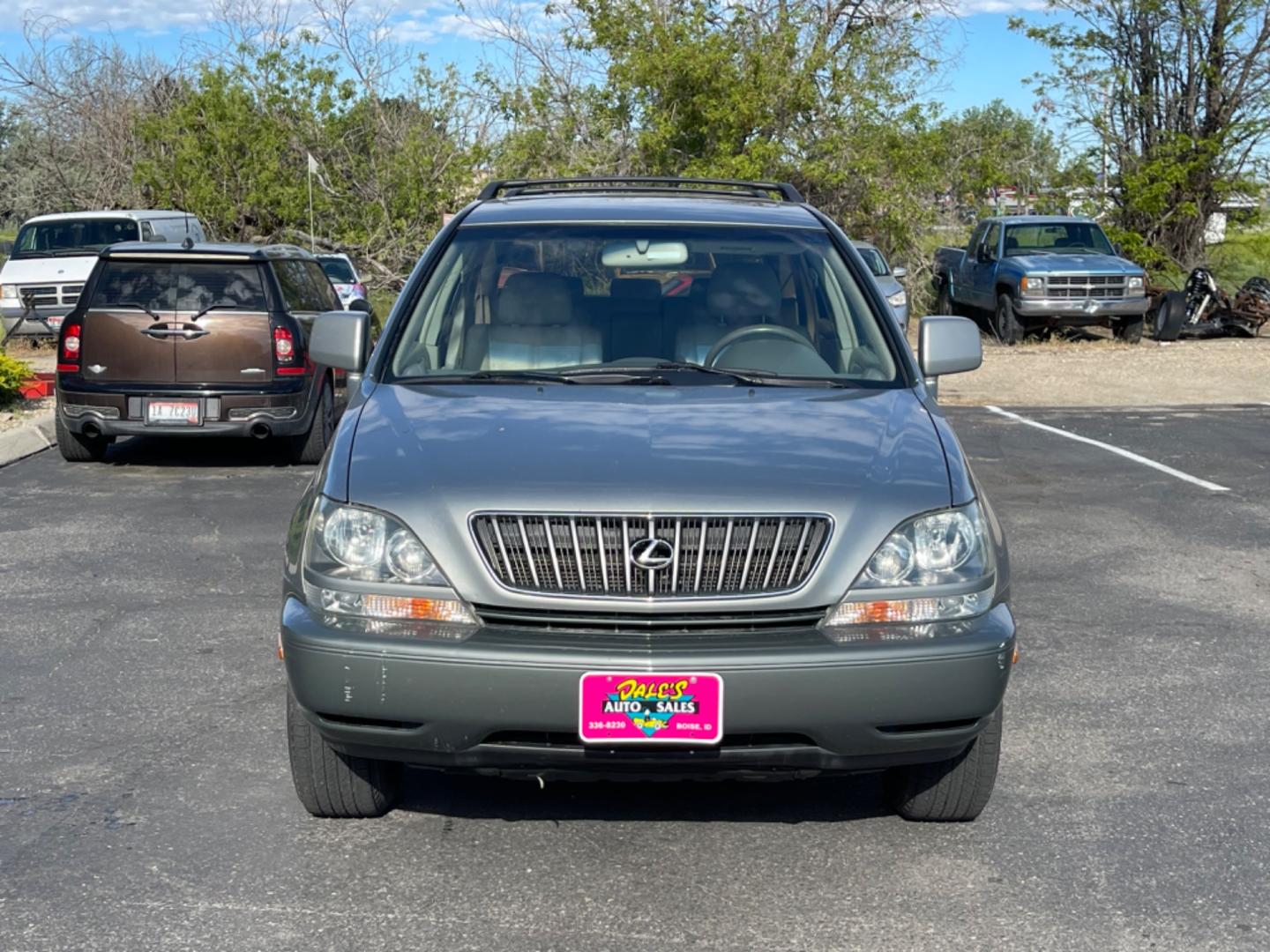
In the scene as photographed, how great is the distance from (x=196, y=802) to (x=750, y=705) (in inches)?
71.9

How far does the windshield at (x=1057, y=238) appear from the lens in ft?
78.4

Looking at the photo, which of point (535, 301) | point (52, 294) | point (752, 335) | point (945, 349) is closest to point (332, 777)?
point (535, 301)

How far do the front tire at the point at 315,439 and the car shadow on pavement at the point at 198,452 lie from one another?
17cm

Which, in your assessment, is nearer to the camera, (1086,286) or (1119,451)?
(1119,451)

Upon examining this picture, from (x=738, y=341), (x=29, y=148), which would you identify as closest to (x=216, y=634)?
(x=738, y=341)

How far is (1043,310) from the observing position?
74.1ft

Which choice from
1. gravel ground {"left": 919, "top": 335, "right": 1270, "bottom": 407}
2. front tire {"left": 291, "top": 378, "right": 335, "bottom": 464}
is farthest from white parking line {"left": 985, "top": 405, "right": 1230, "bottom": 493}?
front tire {"left": 291, "top": 378, "right": 335, "bottom": 464}

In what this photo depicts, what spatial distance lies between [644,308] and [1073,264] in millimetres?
18541

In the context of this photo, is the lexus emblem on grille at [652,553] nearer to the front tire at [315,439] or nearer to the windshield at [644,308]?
the windshield at [644,308]

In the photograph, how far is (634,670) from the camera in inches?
154

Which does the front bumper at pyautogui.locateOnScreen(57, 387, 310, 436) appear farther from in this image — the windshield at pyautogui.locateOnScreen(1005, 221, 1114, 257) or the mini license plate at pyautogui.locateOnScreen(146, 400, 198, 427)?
the windshield at pyautogui.locateOnScreen(1005, 221, 1114, 257)

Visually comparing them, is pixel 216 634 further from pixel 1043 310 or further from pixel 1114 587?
pixel 1043 310

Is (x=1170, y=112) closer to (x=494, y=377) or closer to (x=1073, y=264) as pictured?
(x=1073, y=264)

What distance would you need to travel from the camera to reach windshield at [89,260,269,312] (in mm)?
11492
